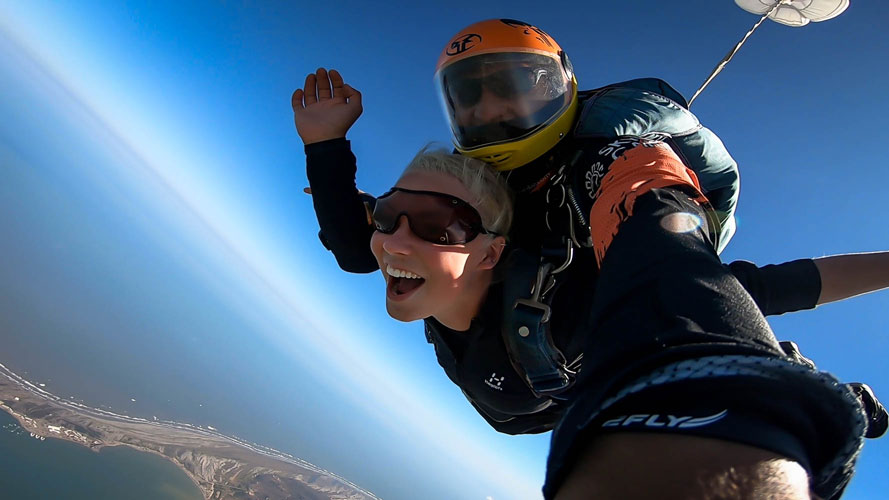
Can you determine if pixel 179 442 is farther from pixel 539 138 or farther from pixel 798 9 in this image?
pixel 798 9

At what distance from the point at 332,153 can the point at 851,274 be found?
1930 millimetres

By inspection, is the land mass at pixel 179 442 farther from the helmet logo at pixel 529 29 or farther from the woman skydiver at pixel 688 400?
the woman skydiver at pixel 688 400

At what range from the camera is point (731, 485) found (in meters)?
0.32

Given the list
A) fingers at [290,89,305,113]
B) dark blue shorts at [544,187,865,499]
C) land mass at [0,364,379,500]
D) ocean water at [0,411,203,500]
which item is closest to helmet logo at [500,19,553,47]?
fingers at [290,89,305,113]

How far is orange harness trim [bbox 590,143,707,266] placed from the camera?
0.79 m

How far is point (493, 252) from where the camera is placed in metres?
1.71

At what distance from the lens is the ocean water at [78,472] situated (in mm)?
A: 34531

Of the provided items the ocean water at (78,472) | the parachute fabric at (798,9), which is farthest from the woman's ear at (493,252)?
the ocean water at (78,472)

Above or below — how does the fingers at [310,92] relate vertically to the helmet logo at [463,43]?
below

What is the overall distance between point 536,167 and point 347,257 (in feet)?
3.11

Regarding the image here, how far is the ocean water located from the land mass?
4.03ft

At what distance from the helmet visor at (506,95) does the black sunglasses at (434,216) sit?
28cm

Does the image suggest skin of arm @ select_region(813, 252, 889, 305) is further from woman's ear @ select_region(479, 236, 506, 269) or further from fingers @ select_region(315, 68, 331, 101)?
fingers @ select_region(315, 68, 331, 101)

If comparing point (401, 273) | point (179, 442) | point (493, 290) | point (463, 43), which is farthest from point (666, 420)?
point (179, 442)
